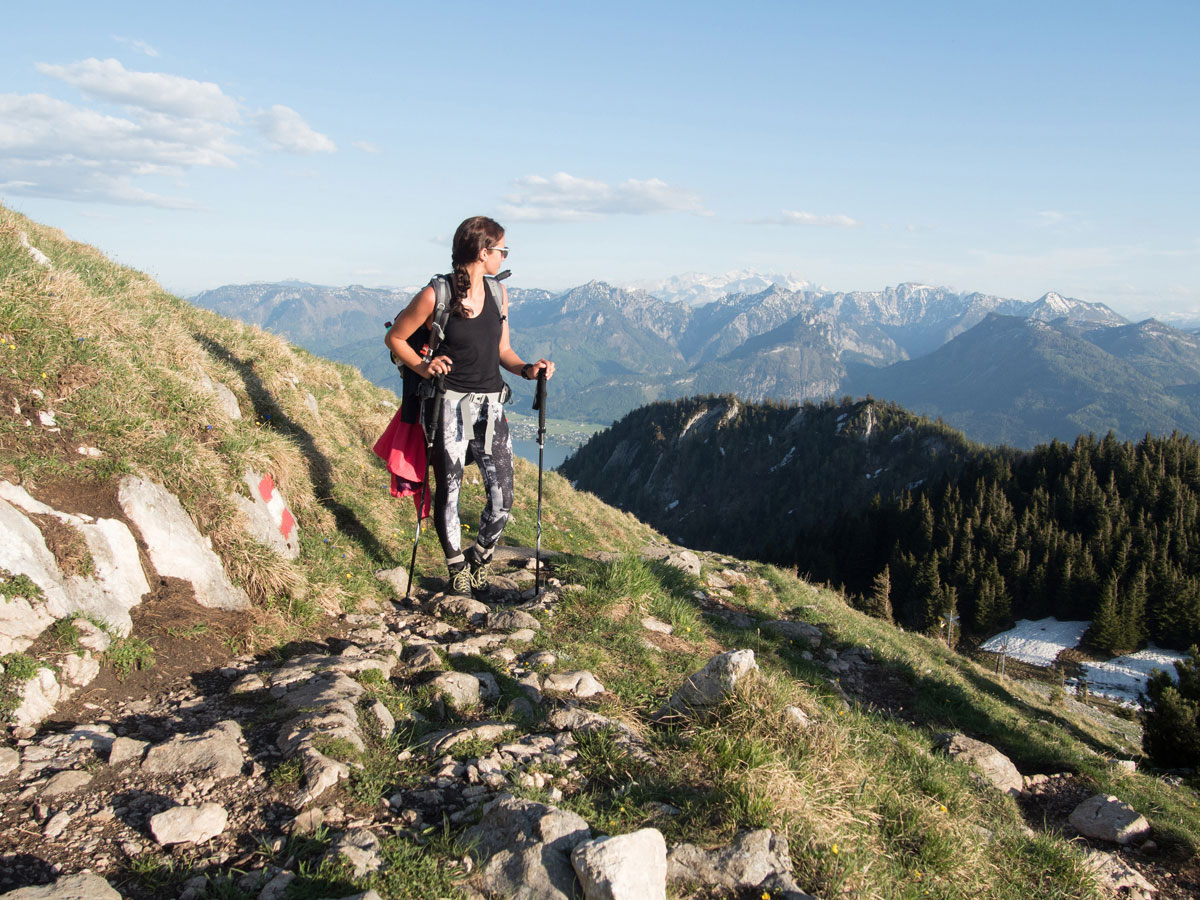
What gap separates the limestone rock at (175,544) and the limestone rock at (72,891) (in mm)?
3589

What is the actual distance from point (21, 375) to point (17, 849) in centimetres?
495

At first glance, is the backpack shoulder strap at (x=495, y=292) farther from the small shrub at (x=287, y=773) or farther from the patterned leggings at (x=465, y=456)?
the small shrub at (x=287, y=773)

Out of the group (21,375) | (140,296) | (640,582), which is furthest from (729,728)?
(140,296)

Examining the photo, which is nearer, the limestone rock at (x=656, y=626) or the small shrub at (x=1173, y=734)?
the limestone rock at (x=656, y=626)

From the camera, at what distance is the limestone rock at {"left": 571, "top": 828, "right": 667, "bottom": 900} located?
3.23m

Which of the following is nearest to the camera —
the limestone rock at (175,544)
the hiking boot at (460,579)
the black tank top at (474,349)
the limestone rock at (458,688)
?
the limestone rock at (458,688)

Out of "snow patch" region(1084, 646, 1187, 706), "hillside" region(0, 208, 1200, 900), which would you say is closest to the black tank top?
"hillside" region(0, 208, 1200, 900)

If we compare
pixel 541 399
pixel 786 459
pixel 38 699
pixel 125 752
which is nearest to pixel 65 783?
pixel 125 752

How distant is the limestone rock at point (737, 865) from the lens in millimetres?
3627

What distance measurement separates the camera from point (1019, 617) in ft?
322

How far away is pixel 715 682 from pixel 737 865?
177 centimetres

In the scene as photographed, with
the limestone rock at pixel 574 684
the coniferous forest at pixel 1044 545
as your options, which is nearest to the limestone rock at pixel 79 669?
the limestone rock at pixel 574 684

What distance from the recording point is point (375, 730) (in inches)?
188

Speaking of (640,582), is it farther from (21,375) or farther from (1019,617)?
(1019,617)
